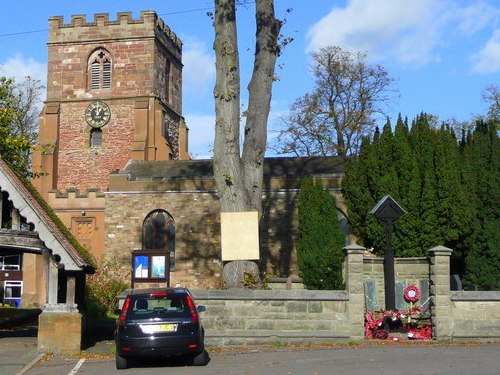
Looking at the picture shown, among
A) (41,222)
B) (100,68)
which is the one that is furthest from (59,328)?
(100,68)

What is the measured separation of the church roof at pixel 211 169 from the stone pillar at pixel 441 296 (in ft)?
51.8

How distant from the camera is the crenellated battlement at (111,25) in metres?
51.3

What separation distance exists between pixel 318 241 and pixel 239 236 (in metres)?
10.0

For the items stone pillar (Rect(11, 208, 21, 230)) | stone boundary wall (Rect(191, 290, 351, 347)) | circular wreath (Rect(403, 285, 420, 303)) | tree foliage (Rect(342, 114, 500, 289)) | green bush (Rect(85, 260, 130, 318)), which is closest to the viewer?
stone pillar (Rect(11, 208, 21, 230))

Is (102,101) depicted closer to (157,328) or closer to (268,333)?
(268,333)

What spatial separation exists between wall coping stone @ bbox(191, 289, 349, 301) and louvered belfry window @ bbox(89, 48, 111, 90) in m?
37.4

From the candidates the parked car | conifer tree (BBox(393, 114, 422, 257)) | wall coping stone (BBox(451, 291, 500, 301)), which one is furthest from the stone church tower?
the parked car

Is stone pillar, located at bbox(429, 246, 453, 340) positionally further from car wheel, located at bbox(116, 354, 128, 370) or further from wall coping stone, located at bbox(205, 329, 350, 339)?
car wheel, located at bbox(116, 354, 128, 370)

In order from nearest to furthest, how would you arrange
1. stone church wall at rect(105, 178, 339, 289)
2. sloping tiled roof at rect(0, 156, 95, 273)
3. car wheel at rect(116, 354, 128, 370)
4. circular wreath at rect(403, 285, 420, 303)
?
1. car wheel at rect(116, 354, 128, 370)
2. sloping tiled roof at rect(0, 156, 95, 273)
3. circular wreath at rect(403, 285, 420, 303)
4. stone church wall at rect(105, 178, 339, 289)

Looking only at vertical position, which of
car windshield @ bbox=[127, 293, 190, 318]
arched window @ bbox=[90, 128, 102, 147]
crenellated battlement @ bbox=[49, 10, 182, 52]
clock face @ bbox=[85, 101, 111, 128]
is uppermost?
crenellated battlement @ bbox=[49, 10, 182, 52]

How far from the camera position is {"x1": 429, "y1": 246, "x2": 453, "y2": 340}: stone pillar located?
648 inches

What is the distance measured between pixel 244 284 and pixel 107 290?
39.8 ft

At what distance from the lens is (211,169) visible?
34.5 m

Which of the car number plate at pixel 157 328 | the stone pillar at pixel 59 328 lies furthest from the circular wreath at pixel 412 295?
the stone pillar at pixel 59 328
